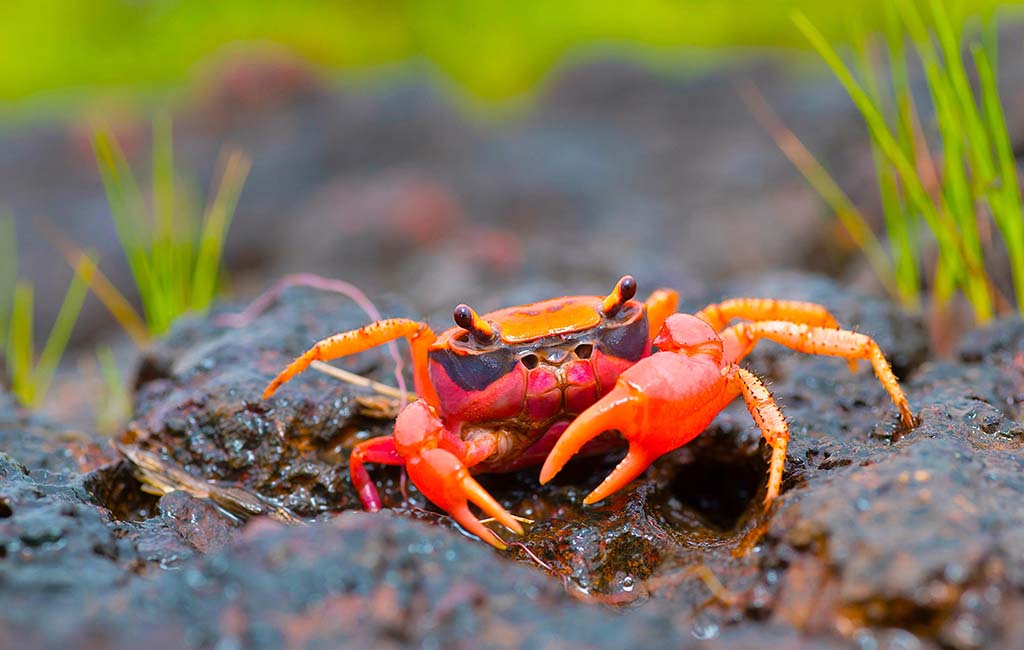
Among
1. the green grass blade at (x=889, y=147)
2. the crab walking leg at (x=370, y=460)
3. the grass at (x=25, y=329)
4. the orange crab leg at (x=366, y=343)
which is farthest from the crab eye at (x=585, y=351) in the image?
the grass at (x=25, y=329)

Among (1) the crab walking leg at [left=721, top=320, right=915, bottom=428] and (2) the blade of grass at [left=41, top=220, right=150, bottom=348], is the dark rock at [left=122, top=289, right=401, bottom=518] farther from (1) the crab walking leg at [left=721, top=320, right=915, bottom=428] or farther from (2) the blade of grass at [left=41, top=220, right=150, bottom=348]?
(2) the blade of grass at [left=41, top=220, right=150, bottom=348]

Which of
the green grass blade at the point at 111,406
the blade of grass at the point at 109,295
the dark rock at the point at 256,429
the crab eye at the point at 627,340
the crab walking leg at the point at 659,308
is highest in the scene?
the crab eye at the point at 627,340

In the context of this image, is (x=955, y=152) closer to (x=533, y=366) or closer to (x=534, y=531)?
(x=533, y=366)

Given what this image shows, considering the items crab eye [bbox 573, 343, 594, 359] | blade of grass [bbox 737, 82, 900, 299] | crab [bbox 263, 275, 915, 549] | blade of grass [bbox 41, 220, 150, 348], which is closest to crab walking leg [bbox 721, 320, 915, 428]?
crab [bbox 263, 275, 915, 549]

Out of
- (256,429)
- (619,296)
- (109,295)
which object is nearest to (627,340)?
(619,296)

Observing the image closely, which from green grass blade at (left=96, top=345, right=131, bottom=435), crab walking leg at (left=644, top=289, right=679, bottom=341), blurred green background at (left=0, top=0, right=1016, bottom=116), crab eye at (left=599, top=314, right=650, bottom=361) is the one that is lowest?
green grass blade at (left=96, top=345, right=131, bottom=435)

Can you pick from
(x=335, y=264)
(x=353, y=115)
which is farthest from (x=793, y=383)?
(x=353, y=115)

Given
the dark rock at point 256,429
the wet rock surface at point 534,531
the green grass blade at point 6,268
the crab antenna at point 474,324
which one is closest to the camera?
the wet rock surface at point 534,531

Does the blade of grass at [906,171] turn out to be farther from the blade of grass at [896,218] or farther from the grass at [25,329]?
the grass at [25,329]
